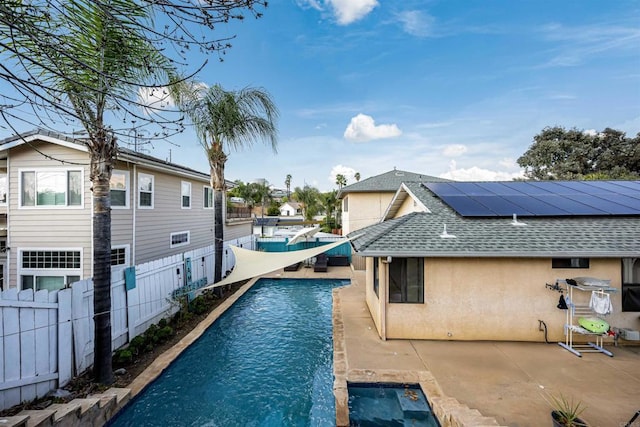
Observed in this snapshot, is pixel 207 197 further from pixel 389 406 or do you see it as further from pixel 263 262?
pixel 389 406

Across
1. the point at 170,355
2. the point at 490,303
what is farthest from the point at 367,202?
the point at 170,355

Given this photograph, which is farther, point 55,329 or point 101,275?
point 101,275

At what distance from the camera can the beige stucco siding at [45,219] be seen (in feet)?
31.6

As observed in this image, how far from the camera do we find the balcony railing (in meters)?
22.4

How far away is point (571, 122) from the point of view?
33875 millimetres

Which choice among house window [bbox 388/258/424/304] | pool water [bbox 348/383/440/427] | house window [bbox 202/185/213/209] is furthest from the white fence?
house window [bbox 202/185/213/209]

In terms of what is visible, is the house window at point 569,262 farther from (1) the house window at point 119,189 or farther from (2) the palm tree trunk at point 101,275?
(1) the house window at point 119,189

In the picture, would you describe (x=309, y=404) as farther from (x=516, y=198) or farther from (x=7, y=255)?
(x=7, y=255)

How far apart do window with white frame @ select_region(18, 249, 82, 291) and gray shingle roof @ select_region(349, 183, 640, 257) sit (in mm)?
9606

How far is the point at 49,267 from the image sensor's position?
9.72 meters

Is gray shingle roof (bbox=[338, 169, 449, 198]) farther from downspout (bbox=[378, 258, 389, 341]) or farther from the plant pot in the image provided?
the plant pot

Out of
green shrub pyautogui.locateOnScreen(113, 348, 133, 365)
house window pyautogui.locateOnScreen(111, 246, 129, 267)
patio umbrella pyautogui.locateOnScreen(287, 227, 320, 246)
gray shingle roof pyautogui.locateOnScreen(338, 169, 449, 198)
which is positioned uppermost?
gray shingle roof pyautogui.locateOnScreen(338, 169, 449, 198)

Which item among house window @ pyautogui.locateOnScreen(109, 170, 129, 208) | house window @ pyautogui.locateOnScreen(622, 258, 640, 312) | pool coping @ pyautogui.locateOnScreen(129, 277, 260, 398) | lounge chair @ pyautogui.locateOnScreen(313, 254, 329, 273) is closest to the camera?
pool coping @ pyautogui.locateOnScreen(129, 277, 260, 398)

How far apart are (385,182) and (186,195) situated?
524 inches
